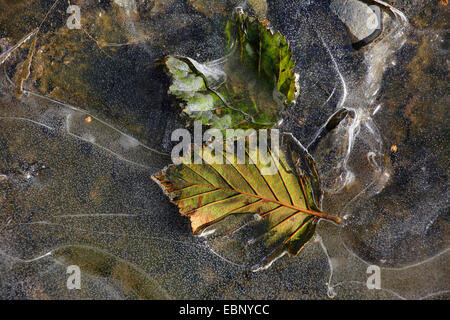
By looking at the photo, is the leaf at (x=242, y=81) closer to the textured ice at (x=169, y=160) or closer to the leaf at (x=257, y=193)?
the textured ice at (x=169, y=160)

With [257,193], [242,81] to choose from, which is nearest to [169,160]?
[257,193]

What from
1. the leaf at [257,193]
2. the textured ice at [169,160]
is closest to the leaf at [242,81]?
the textured ice at [169,160]

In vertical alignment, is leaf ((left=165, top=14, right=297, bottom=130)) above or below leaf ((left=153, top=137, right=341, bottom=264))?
above

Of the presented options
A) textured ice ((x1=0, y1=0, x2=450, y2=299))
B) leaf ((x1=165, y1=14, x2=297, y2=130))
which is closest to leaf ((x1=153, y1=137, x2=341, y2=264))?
textured ice ((x1=0, y1=0, x2=450, y2=299))

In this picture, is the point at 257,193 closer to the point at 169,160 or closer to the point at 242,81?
the point at 169,160

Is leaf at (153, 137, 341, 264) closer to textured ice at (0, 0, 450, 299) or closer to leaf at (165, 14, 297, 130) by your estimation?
textured ice at (0, 0, 450, 299)
